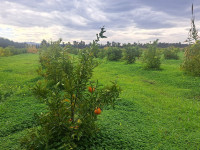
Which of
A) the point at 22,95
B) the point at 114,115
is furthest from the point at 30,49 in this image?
the point at 114,115

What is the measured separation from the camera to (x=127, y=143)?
11.7ft

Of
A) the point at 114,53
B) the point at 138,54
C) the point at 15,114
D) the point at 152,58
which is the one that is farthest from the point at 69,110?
the point at 114,53

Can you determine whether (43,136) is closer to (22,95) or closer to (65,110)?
(65,110)

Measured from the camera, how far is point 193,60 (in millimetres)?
10391

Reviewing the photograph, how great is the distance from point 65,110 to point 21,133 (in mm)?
1905

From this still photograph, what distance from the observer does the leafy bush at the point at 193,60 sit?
10.1 metres

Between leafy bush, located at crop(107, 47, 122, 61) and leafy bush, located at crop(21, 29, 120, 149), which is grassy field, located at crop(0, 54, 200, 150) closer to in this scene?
leafy bush, located at crop(21, 29, 120, 149)

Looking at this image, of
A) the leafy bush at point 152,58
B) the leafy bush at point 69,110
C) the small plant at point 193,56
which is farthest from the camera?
the leafy bush at point 152,58

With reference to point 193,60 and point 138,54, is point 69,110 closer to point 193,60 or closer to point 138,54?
point 193,60

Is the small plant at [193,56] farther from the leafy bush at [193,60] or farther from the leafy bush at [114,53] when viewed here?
the leafy bush at [114,53]

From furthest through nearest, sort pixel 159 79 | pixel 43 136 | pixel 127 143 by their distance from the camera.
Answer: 1. pixel 159 79
2. pixel 127 143
3. pixel 43 136

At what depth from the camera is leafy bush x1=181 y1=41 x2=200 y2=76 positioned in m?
10.1

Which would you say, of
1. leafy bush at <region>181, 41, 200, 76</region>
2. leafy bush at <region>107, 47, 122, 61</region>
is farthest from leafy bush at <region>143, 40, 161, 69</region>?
leafy bush at <region>107, 47, 122, 61</region>

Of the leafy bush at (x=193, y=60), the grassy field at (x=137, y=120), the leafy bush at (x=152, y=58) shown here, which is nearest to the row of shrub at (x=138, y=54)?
the leafy bush at (x=152, y=58)
